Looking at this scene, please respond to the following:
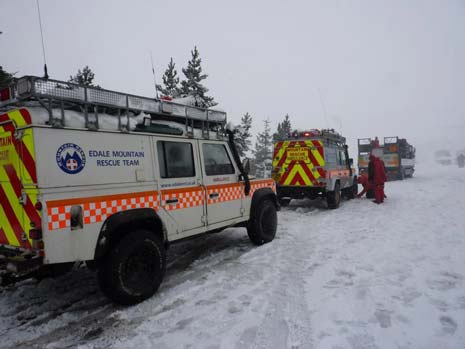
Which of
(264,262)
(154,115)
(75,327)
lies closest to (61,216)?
(75,327)

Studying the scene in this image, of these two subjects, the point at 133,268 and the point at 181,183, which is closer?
the point at 133,268

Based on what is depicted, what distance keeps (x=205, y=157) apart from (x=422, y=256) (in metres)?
3.82

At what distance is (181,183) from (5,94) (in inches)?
90.9

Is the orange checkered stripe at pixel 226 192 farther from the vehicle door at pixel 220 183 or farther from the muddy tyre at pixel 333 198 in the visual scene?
the muddy tyre at pixel 333 198

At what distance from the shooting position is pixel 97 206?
340 cm

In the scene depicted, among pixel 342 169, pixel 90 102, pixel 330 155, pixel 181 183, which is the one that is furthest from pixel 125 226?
pixel 342 169

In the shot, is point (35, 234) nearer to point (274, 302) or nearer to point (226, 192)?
point (274, 302)

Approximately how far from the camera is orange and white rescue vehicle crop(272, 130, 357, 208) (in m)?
9.69

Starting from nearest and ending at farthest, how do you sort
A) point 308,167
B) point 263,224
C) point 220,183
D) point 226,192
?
point 220,183, point 226,192, point 263,224, point 308,167

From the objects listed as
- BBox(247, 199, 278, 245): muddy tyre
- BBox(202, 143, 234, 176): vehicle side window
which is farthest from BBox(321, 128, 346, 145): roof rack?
BBox(202, 143, 234, 176): vehicle side window

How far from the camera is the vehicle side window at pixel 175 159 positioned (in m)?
4.29

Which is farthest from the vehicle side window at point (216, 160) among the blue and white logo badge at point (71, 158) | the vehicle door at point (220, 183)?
the blue and white logo badge at point (71, 158)

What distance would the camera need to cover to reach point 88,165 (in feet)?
11.3

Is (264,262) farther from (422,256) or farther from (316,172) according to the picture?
(316,172)
